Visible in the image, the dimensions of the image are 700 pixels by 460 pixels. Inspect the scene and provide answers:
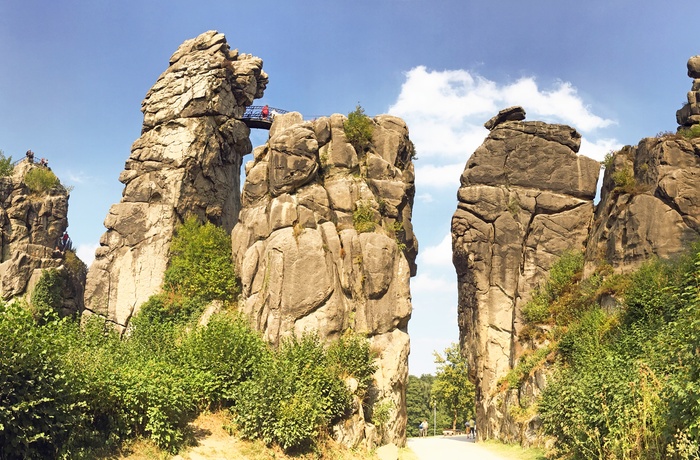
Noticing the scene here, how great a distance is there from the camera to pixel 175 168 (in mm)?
40375

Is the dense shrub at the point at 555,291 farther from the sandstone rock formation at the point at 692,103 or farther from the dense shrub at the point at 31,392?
the dense shrub at the point at 31,392

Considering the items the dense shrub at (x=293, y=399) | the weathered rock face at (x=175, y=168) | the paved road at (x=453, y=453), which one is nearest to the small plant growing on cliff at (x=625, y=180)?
the paved road at (x=453, y=453)

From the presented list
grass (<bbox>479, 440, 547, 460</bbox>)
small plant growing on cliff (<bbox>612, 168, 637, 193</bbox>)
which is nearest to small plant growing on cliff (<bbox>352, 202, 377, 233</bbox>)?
grass (<bbox>479, 440, 547, 460</bbox>)

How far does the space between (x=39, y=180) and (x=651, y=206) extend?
4694 centimetres

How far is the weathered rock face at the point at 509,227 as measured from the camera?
37.6 metres

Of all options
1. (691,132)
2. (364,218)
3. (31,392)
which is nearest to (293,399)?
(31,392)

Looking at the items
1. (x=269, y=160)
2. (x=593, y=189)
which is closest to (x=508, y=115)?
(x=593, y=189)

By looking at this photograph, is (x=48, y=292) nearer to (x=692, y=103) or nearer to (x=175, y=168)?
(x=175, y=168)

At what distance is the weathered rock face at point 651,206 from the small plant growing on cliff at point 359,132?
1458 cm

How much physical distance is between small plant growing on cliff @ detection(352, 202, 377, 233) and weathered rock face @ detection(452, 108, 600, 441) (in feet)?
33.6

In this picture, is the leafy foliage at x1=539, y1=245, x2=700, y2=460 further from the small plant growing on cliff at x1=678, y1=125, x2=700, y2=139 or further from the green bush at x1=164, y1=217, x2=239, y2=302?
the green bush at x1=164, y1=217, x2=239, y2=302

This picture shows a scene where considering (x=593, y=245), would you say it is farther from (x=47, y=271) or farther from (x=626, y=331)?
(x=47, y=271)

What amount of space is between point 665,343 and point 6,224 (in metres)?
47.7

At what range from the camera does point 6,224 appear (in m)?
47.8
